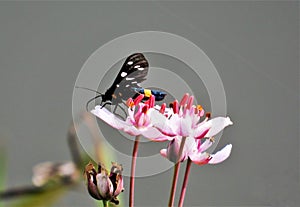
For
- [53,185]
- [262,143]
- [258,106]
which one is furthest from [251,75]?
[53,185]

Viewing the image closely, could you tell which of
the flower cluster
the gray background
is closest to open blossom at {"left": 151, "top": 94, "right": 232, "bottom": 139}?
the flower cluster

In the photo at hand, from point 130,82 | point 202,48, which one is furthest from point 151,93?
point 202,48

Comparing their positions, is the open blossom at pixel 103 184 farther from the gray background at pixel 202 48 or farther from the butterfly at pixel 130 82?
the gray background at pixel 202 48

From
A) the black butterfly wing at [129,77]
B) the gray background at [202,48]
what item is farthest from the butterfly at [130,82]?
the gray background at [202,48]

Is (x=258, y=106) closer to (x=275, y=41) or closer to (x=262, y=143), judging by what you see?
(x=262, y=143)

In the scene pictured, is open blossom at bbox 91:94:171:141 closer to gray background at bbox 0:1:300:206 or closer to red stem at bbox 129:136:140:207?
red stem at bbox 129:136:140:207

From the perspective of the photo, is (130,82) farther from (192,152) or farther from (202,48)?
(202,48)

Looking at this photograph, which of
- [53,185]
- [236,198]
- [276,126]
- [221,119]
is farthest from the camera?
[276,126]

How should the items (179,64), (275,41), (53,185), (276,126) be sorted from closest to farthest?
(53,185), (179,64), (276,126), (275,41)
